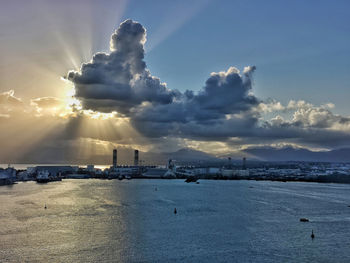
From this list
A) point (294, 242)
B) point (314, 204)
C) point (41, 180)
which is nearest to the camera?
point (294, 242)

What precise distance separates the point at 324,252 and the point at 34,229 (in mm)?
40543

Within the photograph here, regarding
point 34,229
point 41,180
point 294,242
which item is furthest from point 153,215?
point 41,180

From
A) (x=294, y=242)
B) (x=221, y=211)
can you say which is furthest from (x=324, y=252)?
(x=221, y=211)

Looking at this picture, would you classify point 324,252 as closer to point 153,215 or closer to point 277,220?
point 277,220

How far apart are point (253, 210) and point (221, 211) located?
755cm

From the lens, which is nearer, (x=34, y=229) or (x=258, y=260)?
(x=258, y=260)

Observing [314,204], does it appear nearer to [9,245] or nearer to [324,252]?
[324,252]

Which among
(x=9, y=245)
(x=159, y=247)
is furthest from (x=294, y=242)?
(x=9, y=245)

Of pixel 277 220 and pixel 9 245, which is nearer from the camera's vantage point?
pixel 9 245

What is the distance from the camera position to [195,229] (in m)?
53.7

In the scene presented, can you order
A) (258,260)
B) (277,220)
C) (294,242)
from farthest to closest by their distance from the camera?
(277,220) < (294,242) < (258,260)

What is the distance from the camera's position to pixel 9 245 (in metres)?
42.4

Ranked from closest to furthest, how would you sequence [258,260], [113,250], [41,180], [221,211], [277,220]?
[258,260] < [113,250] < [277,220] < [221,211] < [41,180]

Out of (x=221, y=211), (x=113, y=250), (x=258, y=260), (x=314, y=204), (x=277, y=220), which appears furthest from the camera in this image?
(x=314, y=204)
